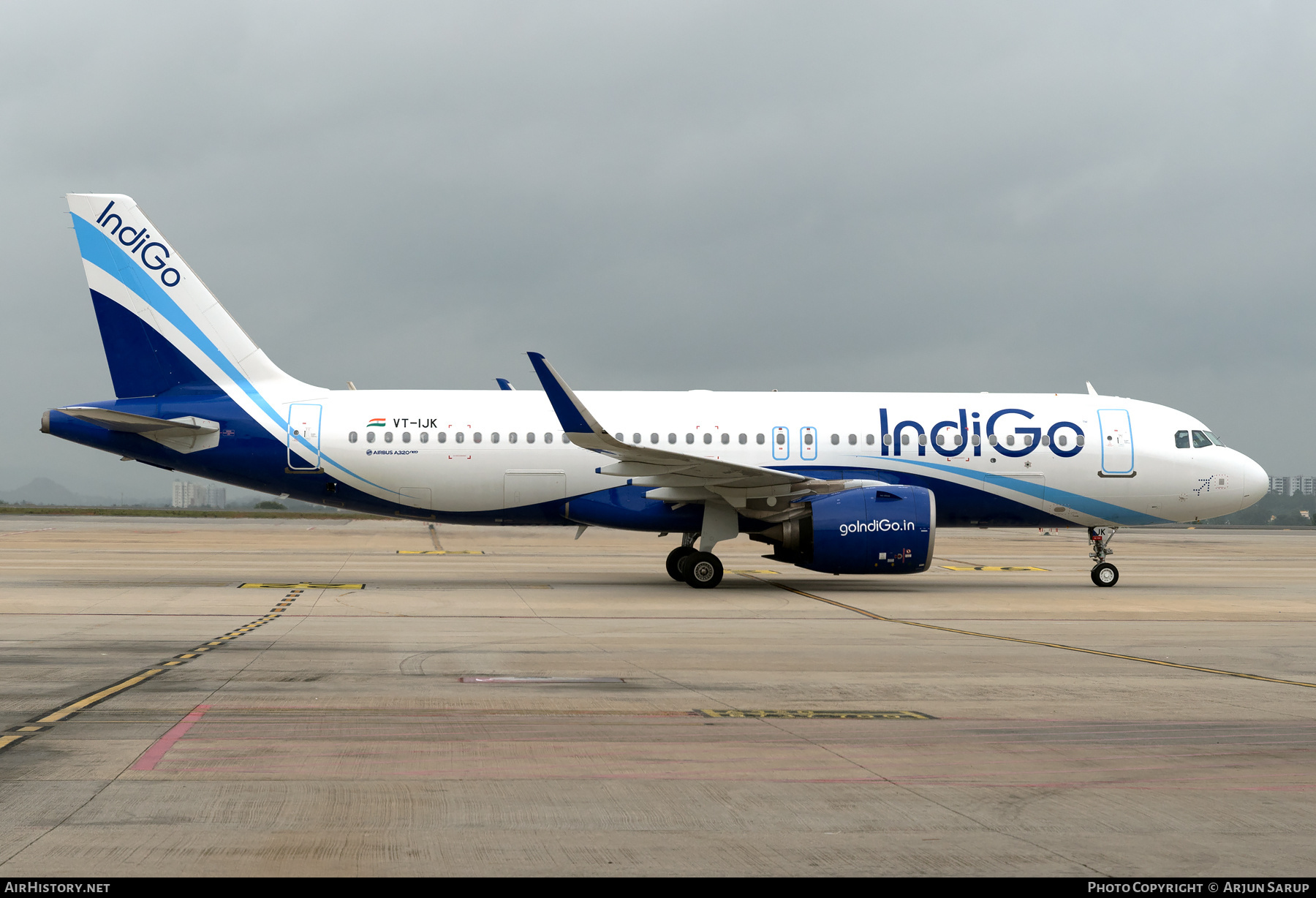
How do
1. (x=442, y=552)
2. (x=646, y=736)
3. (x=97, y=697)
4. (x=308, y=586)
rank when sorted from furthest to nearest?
(x=442, y=552) < (x=308, y=586) < (x=97, y=697) < (x=646, y=736)

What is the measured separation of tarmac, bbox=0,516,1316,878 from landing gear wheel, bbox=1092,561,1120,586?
3618mm

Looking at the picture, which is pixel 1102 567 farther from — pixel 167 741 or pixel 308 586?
pixel 167 741

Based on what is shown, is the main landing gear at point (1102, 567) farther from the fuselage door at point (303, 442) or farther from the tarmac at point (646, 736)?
the fuselage door at point (303, 442)

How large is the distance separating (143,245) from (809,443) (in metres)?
14.2

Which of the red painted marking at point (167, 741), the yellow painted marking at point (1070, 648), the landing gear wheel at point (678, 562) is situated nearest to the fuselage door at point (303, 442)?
the landing gear wheel at point (678, 562)

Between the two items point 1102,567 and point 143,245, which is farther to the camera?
point 1102,567

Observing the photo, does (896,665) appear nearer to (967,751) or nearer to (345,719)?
(967,751)

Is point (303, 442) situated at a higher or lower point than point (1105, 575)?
higher

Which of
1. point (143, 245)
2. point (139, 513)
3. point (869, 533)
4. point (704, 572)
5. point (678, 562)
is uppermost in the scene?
point (143, 245)

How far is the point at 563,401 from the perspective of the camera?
18.0 m

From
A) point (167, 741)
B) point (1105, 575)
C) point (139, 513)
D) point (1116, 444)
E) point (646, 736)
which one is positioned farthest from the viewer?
point (139, 513)

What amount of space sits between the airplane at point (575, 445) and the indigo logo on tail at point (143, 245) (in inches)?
1.2

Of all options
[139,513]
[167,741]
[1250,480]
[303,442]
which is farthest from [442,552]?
[139,513]
